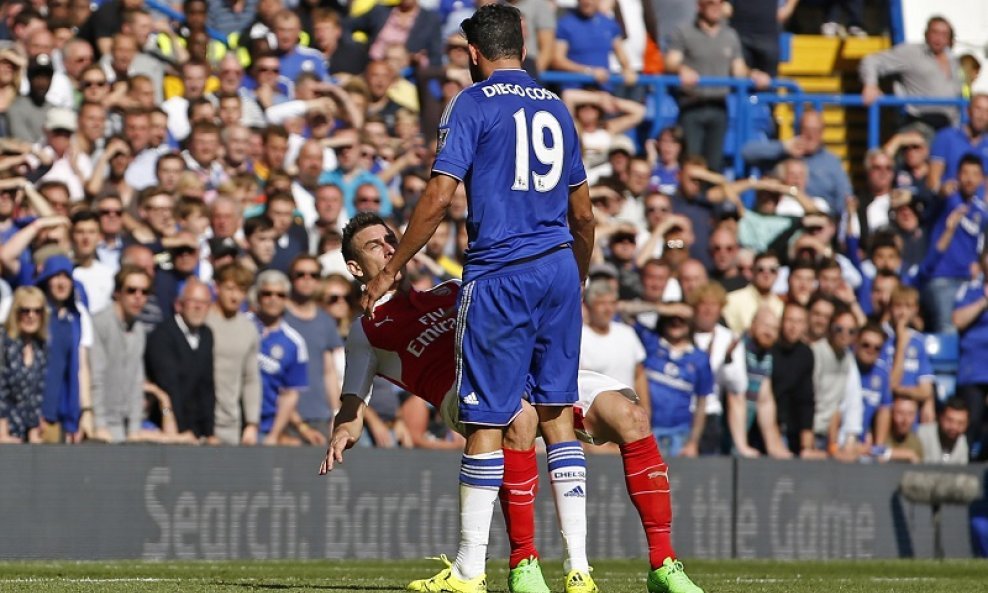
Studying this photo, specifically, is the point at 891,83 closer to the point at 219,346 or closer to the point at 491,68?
the point at 219,346

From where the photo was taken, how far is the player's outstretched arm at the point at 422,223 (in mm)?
8258

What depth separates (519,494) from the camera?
884cm

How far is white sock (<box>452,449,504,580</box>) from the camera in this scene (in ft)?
27.8

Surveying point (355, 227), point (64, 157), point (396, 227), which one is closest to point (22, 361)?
point (64, 157)

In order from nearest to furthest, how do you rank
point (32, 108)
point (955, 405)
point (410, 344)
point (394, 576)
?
point (410, 344), point (394, 576), point (32, 108), point (955, 405)

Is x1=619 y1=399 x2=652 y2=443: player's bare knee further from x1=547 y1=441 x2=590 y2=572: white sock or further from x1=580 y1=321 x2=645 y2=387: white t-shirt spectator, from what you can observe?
x1=580 y1=321 x2=645 y2=387: white t-shirt spectator

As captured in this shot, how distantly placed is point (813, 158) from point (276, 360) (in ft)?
26.8

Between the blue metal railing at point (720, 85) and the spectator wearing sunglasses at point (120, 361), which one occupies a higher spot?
the blue metal railing at point (720, 85)

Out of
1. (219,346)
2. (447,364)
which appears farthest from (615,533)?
(447,364)

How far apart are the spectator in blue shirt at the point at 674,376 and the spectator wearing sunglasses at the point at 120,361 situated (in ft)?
13.9

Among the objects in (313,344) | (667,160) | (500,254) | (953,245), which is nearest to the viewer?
(500,254)

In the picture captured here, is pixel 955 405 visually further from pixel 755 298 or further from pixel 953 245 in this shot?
pixel 953 245

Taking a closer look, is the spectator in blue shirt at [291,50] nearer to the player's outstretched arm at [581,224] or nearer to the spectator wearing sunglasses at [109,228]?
the spectator wearing sunglasses at [109,228]

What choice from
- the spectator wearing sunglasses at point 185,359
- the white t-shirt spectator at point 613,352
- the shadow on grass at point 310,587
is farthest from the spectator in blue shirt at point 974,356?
the shadow on grass at point 310,587
